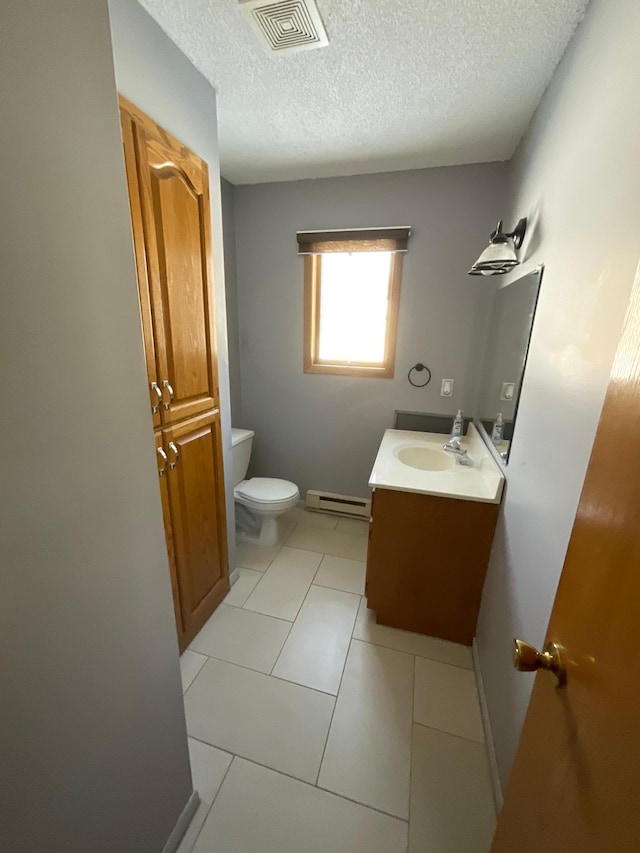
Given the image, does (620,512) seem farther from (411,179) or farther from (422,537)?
(411,179)

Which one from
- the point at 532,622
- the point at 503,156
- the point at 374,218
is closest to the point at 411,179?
the point at 374,218

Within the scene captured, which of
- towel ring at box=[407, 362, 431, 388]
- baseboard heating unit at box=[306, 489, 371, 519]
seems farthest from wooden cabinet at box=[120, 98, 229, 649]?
towel ring at box=[407, 362, 431, 388]

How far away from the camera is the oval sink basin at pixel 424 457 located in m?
2.00

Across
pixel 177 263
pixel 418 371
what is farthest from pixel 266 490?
pixel 177 263

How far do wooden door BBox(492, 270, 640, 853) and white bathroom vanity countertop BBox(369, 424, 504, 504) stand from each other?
0.83 m

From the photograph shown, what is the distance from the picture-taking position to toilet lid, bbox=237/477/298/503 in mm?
2172

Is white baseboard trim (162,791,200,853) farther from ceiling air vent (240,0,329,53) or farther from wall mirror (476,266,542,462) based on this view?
ceiling air vent (240,0,329,53)

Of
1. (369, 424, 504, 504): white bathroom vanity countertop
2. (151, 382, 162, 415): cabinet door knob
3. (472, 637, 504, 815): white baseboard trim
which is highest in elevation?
(151, 382, 162, 415): cabinet door knob

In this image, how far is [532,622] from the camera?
958 millimetres

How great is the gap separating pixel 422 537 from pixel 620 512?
1159 mm

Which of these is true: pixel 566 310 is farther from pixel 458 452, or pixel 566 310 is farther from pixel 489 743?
pixel 489 743

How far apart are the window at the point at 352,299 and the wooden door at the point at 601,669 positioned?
1929 mm

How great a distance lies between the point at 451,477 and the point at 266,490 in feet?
3.89

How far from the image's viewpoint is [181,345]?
4.43ft
